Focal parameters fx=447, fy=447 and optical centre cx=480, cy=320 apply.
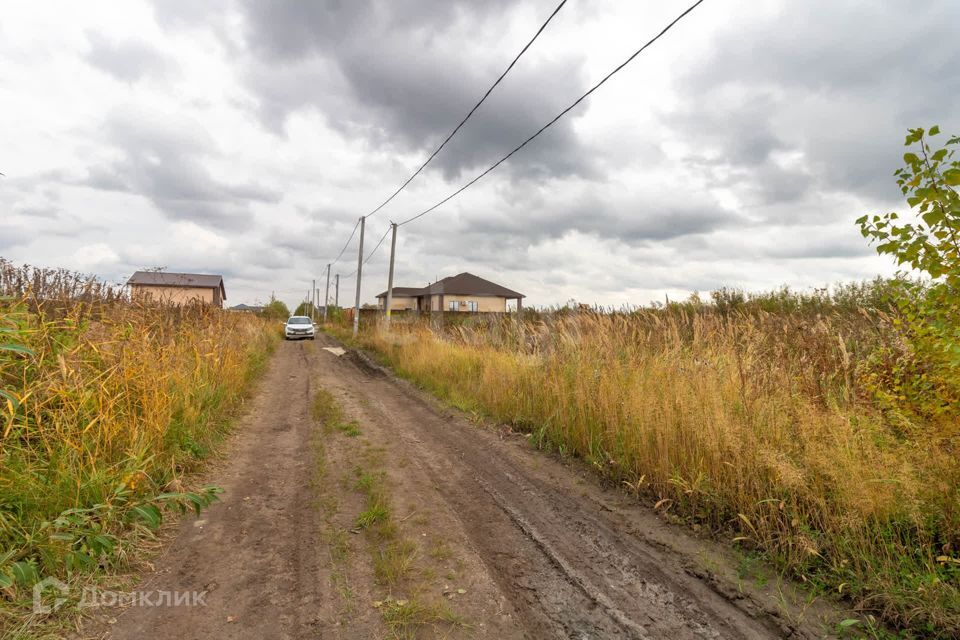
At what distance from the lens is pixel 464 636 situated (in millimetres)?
2322

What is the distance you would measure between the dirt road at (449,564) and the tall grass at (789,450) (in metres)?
0.36

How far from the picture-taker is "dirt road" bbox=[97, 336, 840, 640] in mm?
2418

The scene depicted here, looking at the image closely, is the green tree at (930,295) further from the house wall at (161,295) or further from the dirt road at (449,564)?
the house wall at (161,295)

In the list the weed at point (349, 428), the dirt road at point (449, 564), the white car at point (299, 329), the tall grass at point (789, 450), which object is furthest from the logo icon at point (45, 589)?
the white car at point (299, 329)

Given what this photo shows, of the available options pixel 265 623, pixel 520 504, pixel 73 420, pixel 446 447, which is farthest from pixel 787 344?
pixel 73 420

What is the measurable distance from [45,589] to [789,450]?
4959 millimetres

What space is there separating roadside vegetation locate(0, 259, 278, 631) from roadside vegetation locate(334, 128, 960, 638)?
386 cm

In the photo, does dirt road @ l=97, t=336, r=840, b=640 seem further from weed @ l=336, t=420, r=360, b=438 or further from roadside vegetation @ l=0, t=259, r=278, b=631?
weed @ l=336, t=420, r=360, b=438

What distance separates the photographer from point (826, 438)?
11.4 feet

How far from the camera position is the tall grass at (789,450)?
2666 millimetres

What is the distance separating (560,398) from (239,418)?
5.03m

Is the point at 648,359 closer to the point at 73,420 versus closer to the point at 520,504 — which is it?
the point at 520,504

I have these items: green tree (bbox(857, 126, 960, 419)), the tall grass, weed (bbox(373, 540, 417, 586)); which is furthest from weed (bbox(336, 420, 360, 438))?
green tree (bbox(857, 126, 960, 419))

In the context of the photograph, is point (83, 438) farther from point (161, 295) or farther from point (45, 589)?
point (161, 295)
